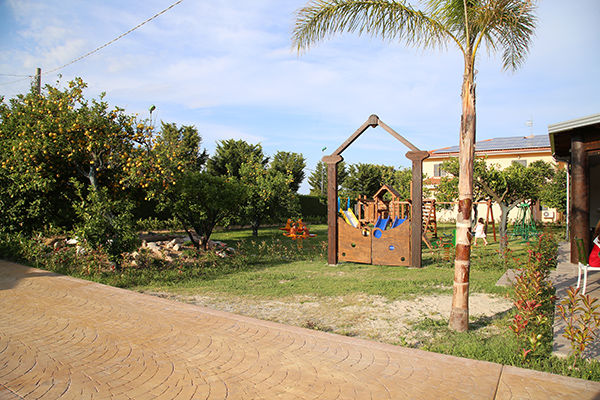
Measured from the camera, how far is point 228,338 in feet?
16.6

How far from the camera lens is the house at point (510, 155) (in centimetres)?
3095

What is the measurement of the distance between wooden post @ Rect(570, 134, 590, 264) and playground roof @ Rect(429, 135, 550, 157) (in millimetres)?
23680

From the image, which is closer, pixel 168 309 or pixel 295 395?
pixel 295 395

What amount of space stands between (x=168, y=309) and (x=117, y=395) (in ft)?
9.23

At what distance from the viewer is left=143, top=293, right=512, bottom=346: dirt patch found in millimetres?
5473

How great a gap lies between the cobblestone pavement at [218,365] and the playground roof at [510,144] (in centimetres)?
2960

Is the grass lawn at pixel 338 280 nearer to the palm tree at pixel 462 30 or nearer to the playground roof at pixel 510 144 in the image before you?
the palm tree at pixel 462 30

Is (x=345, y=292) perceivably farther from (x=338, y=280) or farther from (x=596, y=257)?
(x=596, y=257)

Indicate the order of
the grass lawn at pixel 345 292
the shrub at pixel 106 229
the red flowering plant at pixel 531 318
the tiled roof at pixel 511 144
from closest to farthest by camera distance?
1. the red flowering plant at pixel 531 318
2. the grass lawn at pixel 345 292
3. the shrub at pixel 106 229
4. the tiled roof at pixel 511 144

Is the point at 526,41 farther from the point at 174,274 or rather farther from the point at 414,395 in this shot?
the point at 174,274

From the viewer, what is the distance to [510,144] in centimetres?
3381

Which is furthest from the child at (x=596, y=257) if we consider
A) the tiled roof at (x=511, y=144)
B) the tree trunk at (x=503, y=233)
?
the tiled roof at (x=511, y=144)

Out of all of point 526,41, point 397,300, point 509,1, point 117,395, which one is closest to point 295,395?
point 117,395

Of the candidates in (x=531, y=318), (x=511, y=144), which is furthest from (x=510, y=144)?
(x=531, y=318)
